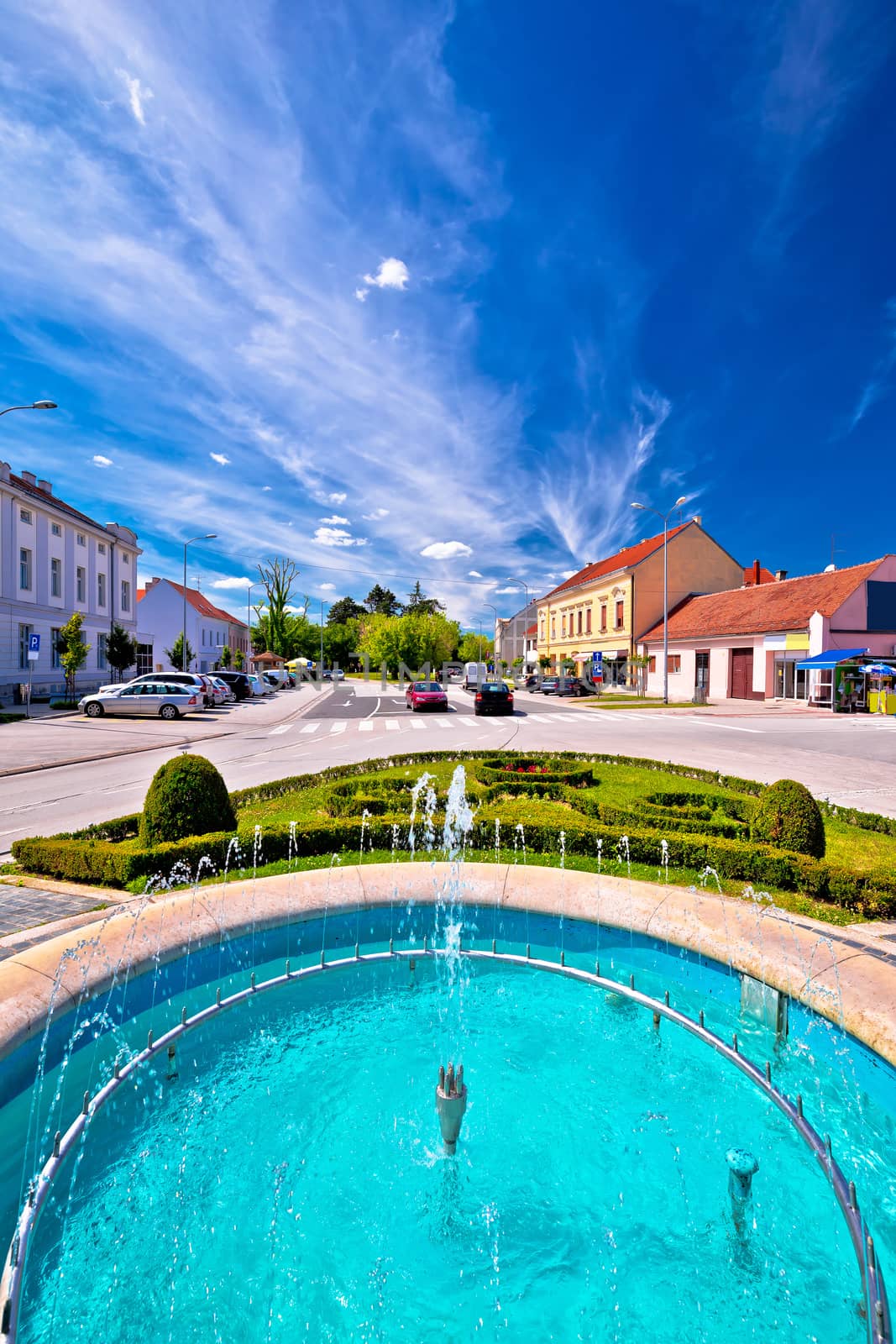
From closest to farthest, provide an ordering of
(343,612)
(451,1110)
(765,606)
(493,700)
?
(451,1110), (493,700), (765,606), (343,612)

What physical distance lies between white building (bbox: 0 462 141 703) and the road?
11147 millimetres

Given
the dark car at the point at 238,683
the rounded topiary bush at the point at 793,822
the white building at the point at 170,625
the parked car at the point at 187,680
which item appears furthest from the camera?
the white building at the point at 170,625

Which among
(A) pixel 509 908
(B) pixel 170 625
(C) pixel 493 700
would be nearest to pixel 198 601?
(B) pixel 170 625

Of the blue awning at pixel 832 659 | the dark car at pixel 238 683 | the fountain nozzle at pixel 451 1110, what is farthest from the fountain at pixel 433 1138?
the dark car at pixel 238 683

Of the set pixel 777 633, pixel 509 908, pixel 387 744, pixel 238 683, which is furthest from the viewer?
pixel 238 683

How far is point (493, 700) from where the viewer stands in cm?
3012

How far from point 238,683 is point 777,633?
113 ft

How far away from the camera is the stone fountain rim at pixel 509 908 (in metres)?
4.66

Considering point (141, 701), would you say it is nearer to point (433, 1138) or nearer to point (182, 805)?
point (182, 805)

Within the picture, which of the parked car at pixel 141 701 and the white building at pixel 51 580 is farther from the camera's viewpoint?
the white building at pixel 51 580

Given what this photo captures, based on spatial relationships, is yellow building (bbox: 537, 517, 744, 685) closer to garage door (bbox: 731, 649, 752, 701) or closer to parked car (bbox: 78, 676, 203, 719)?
garage door (bbox: 731, 649, 752, 701)

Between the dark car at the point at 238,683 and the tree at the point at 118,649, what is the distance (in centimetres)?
612

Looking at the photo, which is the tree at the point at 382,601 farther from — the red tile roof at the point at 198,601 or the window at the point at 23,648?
the window at the point at 23,648

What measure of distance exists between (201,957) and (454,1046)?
2509 mm
